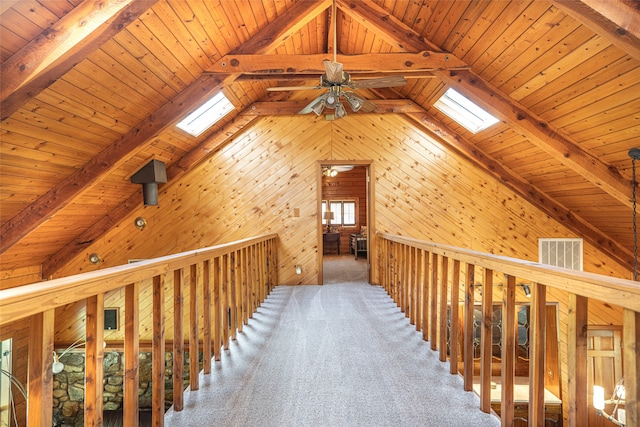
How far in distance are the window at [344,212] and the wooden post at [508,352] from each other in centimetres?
969

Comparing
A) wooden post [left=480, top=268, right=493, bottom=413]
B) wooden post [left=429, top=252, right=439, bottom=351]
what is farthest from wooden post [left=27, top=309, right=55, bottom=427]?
wooden post [left=429, top=252, right=439, bottom=351]

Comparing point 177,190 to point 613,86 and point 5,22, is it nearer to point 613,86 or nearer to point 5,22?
point 5,22

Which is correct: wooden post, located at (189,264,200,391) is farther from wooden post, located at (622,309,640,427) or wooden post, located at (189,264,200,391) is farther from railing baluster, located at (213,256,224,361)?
wooden post, located at (622,309,640,427)

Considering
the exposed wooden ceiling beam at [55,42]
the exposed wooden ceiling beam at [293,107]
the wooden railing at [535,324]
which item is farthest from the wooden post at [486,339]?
the exposed wooden ceiling beam at [293,107]

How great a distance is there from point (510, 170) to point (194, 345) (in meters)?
5.33

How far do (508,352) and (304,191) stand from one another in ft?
15.1

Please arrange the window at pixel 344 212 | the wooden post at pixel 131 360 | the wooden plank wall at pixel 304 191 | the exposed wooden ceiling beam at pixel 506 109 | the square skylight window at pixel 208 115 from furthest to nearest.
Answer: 1. the window at pixel 344 212
2. the wooden plank wall at pixel 304 191
3. the square skylight window at pixel 208 115
4. the exposed wooden ceiling beam at pixel 506 109
5. the wooden post at pixel 131 360

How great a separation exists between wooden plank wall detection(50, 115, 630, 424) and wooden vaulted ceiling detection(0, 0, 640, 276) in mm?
617

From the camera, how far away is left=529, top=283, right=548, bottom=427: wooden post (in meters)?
1.52

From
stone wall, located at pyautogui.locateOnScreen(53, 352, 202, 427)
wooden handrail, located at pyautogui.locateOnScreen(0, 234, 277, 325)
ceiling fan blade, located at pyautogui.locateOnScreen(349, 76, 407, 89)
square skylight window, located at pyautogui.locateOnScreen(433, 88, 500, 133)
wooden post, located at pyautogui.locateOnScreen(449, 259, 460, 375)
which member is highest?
square skylight window, located at pyautogui.locateOnScreen(433, 88, 500, 133)

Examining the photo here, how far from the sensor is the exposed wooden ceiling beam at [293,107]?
5738 millimetres

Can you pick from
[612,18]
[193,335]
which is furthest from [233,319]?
[612,18]

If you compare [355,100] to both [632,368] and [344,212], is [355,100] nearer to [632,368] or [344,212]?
[632,368]

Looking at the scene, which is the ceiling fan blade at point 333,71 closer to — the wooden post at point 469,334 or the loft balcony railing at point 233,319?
the loft balcony railing at point 233,319
